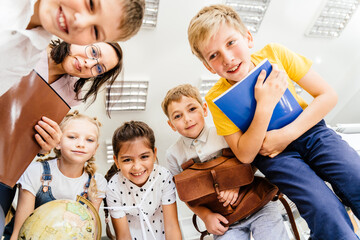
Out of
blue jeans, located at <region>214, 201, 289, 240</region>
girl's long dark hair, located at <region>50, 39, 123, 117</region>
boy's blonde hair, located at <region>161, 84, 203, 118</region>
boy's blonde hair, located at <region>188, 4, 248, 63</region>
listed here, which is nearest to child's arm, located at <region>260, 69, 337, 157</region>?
blue jeans, located at <region>214, 201, 289, 240</region>

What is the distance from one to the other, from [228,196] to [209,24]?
40.0 inches

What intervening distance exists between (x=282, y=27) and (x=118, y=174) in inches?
80.6

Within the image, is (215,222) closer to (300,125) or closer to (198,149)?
(198,149)

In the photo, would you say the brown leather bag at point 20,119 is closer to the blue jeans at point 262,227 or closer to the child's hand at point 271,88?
the child's hand at point 271,88

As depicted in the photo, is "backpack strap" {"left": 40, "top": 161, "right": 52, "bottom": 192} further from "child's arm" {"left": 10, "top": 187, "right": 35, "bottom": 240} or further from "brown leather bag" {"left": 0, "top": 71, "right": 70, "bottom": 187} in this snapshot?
"brown leather bag" {"left": 0, "top": 71, "right": 70, "bottom": 187}

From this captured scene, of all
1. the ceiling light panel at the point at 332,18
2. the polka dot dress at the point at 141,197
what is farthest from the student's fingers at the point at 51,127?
the ceiling light panel at the point at 332,18

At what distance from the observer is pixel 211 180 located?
5.11ft

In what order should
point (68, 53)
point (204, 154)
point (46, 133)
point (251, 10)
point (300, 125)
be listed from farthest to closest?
point (251, 10) < point (204, 154) < point (68, 53) < point (300, 125) < point (46, 133)

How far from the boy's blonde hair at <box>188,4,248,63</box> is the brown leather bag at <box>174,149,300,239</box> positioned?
0.65 meters

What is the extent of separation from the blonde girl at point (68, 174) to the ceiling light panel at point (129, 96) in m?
0.56

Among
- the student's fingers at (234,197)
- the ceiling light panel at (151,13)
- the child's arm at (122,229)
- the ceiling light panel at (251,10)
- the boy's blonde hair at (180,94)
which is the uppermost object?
the ceiling light panel at (251,10)

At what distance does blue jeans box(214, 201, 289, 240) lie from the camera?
1.53m

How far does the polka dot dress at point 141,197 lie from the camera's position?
1.86 m

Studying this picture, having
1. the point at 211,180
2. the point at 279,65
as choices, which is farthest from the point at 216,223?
the point at 279,65
